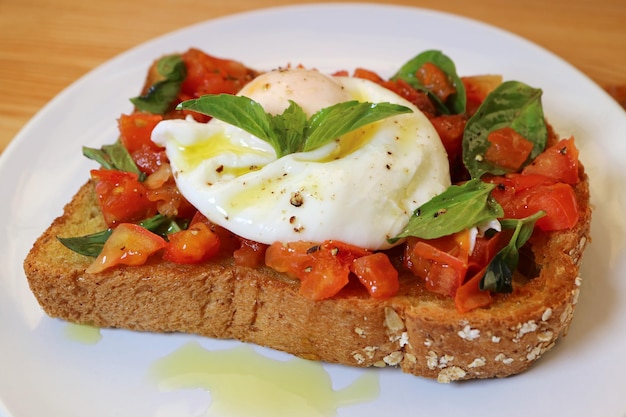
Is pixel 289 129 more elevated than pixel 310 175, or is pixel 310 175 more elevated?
pixel 289 129

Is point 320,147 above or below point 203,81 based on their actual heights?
above

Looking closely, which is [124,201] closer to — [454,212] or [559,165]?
[454,212]

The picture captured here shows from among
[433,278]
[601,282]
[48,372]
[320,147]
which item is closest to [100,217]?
[48,372]

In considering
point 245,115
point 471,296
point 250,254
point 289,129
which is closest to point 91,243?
point 250,254

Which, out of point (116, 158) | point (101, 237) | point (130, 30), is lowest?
point (130, 30)

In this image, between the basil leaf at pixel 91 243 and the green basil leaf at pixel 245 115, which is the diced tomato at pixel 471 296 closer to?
the green basil leaf at pixel 245 115

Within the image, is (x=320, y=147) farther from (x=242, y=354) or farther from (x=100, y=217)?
(x=100, y=217)
